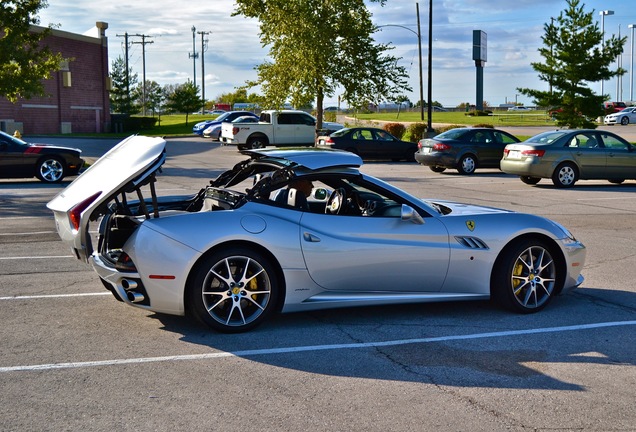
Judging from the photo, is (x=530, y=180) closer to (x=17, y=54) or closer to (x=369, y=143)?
(x=369, y=143)

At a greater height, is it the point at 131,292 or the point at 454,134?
the point at 454,134

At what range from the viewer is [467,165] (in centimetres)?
2630

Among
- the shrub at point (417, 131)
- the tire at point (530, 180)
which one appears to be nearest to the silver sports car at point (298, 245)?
the tire at point (530, 180)

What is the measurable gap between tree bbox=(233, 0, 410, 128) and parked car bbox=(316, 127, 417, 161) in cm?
1020

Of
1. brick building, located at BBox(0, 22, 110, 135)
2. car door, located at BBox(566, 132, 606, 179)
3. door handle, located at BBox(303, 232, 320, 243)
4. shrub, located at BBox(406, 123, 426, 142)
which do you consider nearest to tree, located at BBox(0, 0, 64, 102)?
car door, located at BBox(566, 132, 606, 179)

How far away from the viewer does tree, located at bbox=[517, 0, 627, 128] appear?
35.7 meters

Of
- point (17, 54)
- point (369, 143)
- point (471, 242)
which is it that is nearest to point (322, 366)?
point (471, 242)

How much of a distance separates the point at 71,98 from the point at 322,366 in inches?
2346

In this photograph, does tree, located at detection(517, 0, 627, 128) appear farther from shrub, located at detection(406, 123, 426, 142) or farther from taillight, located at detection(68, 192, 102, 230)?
taillight, located at detection(68, 192, 102, 230)

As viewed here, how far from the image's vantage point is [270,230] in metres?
6.55

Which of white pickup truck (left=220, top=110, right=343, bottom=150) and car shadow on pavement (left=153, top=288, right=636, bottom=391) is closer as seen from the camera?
car shadow on pavement (left=153, top=288, right=636, bottom=391)

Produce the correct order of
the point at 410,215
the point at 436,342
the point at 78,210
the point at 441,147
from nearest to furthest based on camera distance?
the point at 436,342
the point at 78,210
the point at 410,215
the point at 441,147

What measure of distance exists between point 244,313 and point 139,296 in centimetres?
83

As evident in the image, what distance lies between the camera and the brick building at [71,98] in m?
57.0
